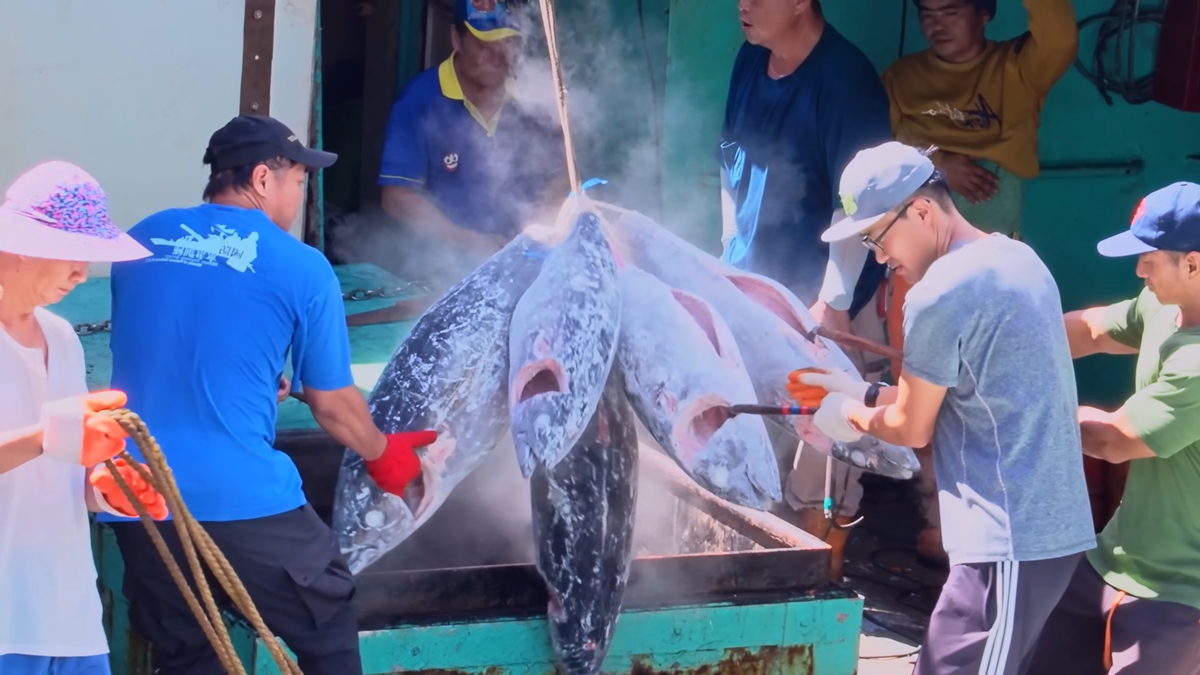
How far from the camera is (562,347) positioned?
2889 millimetres

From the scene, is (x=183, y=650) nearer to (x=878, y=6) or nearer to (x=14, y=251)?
(x=14, y=251)

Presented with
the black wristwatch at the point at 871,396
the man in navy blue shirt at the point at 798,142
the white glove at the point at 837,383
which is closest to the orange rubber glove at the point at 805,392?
the white glove at the point at 837,383

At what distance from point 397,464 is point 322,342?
15.4 inches

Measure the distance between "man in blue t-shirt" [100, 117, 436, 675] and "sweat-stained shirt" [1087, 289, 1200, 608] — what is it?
176 cm

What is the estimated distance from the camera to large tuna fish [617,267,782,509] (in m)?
2.99

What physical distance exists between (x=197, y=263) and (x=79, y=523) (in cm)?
56

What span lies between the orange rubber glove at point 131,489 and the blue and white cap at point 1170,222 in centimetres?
211

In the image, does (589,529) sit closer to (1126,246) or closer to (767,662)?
(767,662)

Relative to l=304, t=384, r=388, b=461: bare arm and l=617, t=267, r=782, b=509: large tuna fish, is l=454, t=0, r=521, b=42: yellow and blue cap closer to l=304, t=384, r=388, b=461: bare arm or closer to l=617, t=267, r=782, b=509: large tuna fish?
l=617, t=267, r=782, b=509: large tuna fish

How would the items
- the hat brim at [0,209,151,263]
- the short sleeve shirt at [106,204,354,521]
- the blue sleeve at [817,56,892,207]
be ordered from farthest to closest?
1. the blue sleeve at [817,56,892,207]
2. the short sleeve shirt at [106,204,354,521]
3. the hat brim at [0,209,151,263]

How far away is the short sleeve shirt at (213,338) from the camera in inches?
97.0

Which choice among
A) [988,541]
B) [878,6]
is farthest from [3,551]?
[878,6]

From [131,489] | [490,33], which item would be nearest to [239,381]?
[131,489]

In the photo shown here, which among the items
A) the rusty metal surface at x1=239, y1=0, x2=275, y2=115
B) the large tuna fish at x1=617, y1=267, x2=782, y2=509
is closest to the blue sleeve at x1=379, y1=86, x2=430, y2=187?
the rusty metal surface at x1=239, y1=0, x2=275, y2=115
